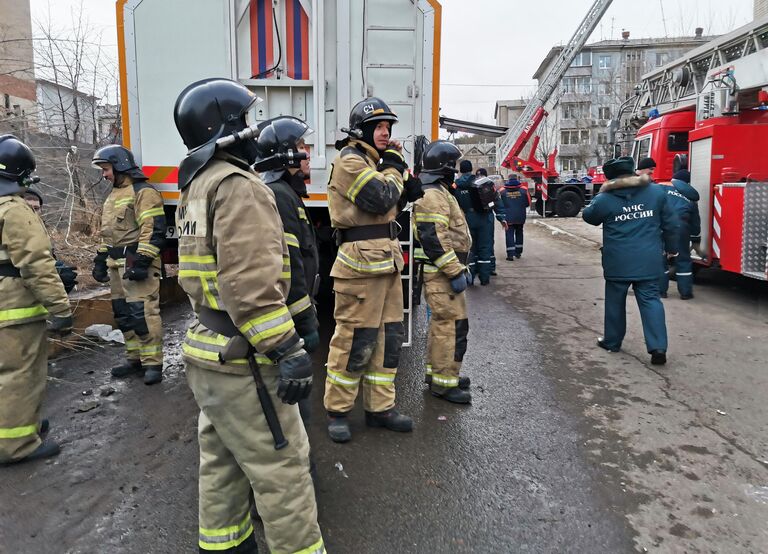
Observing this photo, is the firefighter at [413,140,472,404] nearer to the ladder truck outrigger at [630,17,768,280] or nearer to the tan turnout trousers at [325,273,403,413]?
the tan turnout trousers at [325,273,403,413]

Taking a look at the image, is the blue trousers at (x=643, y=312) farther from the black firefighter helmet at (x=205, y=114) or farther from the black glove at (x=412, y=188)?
the black firefighter helmet at (x=205, y=114)

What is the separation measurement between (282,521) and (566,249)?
12.5 m

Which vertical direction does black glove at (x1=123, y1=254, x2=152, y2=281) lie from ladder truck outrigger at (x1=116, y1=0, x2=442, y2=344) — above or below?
below

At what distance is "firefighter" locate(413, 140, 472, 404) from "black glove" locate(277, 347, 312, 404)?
2.27 meters

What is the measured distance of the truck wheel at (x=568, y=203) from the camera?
22156 millimetres

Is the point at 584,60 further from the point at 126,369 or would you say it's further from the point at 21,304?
the point at 21,304

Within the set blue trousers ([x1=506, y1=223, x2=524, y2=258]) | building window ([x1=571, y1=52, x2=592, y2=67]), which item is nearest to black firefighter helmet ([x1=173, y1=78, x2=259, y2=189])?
blue trousers ([x1=506, y1=223, x2=524, y2=258])

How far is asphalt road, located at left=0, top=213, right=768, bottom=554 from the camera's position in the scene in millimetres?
2600

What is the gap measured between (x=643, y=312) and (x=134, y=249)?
15.2ft

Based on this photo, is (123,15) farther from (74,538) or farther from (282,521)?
(282,521)

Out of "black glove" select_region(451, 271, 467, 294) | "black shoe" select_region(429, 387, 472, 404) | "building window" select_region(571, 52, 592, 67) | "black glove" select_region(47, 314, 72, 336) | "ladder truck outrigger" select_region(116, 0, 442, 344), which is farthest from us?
"building window" select_region(571, 52, 592, 67)

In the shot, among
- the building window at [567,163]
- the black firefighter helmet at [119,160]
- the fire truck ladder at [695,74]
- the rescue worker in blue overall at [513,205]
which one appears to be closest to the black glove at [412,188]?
the black firefighter helmet at [119,160]

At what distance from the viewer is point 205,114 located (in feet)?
6.72

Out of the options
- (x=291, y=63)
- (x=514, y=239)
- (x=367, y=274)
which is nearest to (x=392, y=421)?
(x=367, y=274)
